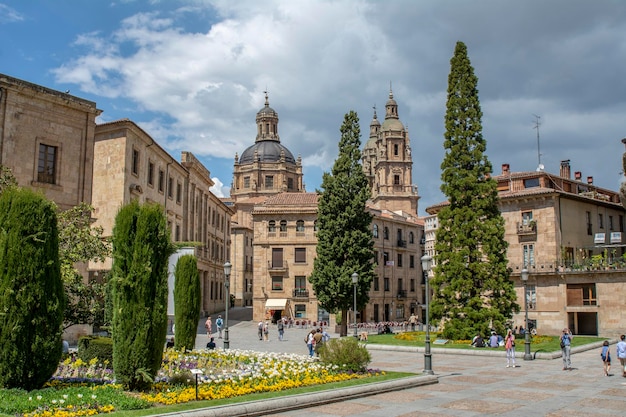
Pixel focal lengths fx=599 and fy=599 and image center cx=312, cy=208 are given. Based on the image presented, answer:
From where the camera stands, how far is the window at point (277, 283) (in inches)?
2324

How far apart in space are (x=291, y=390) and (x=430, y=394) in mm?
3938

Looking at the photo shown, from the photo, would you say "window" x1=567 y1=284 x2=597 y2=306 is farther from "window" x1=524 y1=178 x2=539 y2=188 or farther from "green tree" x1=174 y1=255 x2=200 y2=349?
"green tree" x1=174 y1=255 x2=200 y2=349

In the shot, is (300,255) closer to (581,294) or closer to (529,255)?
(529,255)

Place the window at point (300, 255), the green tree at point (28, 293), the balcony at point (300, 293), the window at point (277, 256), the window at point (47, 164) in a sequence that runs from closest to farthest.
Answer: the green tree at point (28, 293)
the window at point (47, 164)
the balcony at point (300, 293)
the window at point (300, 255)
the window at point (277, 256)

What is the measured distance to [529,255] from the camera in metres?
42.6

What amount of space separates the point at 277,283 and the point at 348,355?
135ft

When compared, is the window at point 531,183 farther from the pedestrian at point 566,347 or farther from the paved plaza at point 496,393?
the pedestrian at point 566,347

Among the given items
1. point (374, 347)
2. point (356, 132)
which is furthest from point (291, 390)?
point (356, 132)

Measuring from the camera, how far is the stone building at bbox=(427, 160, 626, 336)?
38844mm

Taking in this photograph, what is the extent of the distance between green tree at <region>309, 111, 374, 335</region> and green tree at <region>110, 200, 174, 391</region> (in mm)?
27384

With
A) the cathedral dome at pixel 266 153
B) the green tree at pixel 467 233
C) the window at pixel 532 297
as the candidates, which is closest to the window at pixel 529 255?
the window at pixel 532 297

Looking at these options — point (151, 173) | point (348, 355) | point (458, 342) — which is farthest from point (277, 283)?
point (348, 355)

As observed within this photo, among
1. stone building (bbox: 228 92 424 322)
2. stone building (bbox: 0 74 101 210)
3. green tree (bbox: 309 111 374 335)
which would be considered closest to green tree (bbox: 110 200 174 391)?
stone building (bbox: 0 74 101 210)

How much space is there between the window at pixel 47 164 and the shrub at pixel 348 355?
63.9 ft
